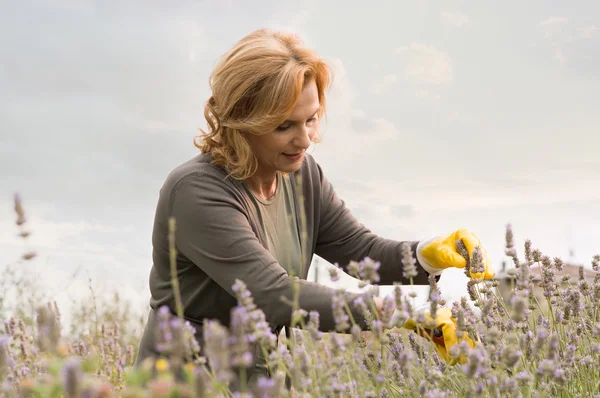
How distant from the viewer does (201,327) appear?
2461 mm

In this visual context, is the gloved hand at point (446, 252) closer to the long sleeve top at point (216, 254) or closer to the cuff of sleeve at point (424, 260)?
the cuff of sleeve at point (424, 260)

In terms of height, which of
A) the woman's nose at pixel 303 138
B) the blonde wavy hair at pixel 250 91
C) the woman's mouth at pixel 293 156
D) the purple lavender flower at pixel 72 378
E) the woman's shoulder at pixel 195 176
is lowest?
the purple lavender flower at pixel 72 378

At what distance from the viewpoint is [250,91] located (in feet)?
7.96

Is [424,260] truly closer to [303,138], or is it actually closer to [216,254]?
[303,138]

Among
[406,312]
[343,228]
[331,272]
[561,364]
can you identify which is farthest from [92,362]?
[343,228]

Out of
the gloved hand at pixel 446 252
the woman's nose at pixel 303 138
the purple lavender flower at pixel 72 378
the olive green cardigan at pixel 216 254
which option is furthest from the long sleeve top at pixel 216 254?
the purple lavender flower at pixel 72 378

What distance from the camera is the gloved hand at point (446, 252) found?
2.60 metres

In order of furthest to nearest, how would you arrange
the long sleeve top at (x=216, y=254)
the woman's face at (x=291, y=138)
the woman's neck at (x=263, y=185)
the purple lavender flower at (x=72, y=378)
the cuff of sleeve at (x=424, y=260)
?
1. the cuff of sleeve at (x=424, y=260)
2. the woman's neck at (x=263, y=185)
3. the woman's face at (x=291, y=138)
4. the long sleeve top at (x=216, y=254)
5. the purple lavender flower at (x=72, y=378)

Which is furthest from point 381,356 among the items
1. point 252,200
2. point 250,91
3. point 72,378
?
point 72,378

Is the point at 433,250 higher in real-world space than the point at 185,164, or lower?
lower

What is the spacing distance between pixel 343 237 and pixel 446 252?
559 mm

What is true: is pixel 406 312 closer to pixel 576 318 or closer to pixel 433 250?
pixel 576 318

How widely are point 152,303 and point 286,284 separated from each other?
0.74 m

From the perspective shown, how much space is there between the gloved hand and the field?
0.35 metres
